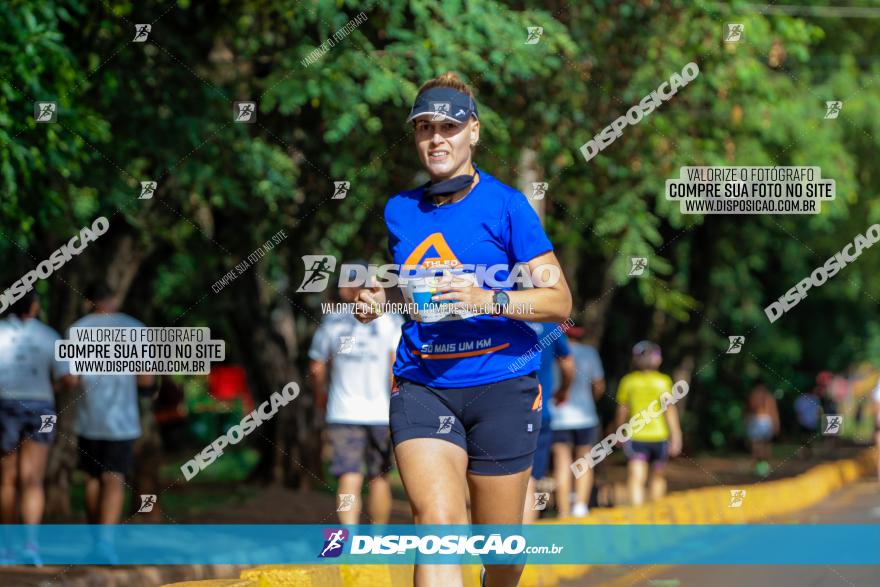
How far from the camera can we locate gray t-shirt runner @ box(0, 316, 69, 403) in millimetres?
10109

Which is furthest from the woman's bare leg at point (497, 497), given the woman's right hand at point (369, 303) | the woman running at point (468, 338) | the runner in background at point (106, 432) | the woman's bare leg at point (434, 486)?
the runner in background at point (106, 432)

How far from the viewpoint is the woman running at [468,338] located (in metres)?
5.20

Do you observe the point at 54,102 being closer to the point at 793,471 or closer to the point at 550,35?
the point at 550,35

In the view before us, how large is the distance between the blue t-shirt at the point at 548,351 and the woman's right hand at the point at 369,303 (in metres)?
4.25

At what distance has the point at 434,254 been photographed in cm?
526

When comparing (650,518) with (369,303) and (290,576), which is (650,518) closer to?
(290,576)

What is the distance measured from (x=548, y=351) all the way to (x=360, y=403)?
4.81ft

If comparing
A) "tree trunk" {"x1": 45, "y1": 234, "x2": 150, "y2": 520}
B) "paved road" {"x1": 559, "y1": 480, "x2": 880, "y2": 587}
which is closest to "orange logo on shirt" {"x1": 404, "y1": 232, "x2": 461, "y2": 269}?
"paved road" {"x1": 559, "y1": 480, "x2": 880, "y2": 587}

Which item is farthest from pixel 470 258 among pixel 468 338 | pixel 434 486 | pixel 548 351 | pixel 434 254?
pixel 548 351

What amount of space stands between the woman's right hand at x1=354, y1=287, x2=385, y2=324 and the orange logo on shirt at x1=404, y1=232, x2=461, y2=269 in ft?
0.57

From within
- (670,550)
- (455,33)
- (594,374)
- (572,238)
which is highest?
(455,33)

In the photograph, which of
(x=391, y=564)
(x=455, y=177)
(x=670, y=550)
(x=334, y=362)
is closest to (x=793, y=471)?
Answer: (x=670, y=550)

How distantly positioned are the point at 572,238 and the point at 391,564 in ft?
29.6

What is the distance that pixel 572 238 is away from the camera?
1588 centimetres
